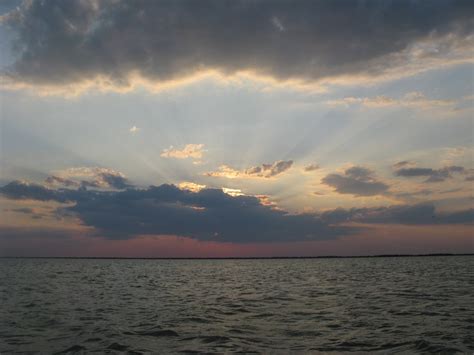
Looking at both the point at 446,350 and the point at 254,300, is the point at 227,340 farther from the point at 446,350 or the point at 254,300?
the point at 254,300

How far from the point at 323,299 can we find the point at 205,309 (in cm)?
1065

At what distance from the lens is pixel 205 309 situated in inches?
1149

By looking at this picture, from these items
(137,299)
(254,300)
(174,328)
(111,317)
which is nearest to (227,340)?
(174,328)

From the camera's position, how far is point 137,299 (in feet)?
119

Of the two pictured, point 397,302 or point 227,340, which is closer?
point 227,340

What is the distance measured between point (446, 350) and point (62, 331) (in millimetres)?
18704

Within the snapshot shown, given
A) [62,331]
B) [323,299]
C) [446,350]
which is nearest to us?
[446,350]

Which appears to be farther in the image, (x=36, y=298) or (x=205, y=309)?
(x=36, y=298)

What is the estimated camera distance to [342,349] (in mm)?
16719

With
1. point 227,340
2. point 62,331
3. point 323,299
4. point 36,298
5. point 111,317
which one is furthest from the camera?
point 36,298

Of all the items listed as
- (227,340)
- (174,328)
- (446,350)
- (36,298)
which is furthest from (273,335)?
(36,298)

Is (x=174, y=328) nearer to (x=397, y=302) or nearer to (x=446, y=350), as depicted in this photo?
(x=446, y=350)

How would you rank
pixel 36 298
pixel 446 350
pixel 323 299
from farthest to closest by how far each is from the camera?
pixel 36 298, pixel 323 299, pixel 446 350

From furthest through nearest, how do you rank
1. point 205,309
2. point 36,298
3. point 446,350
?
1. point 36,298
2. point 205,309
3. point 446,350
